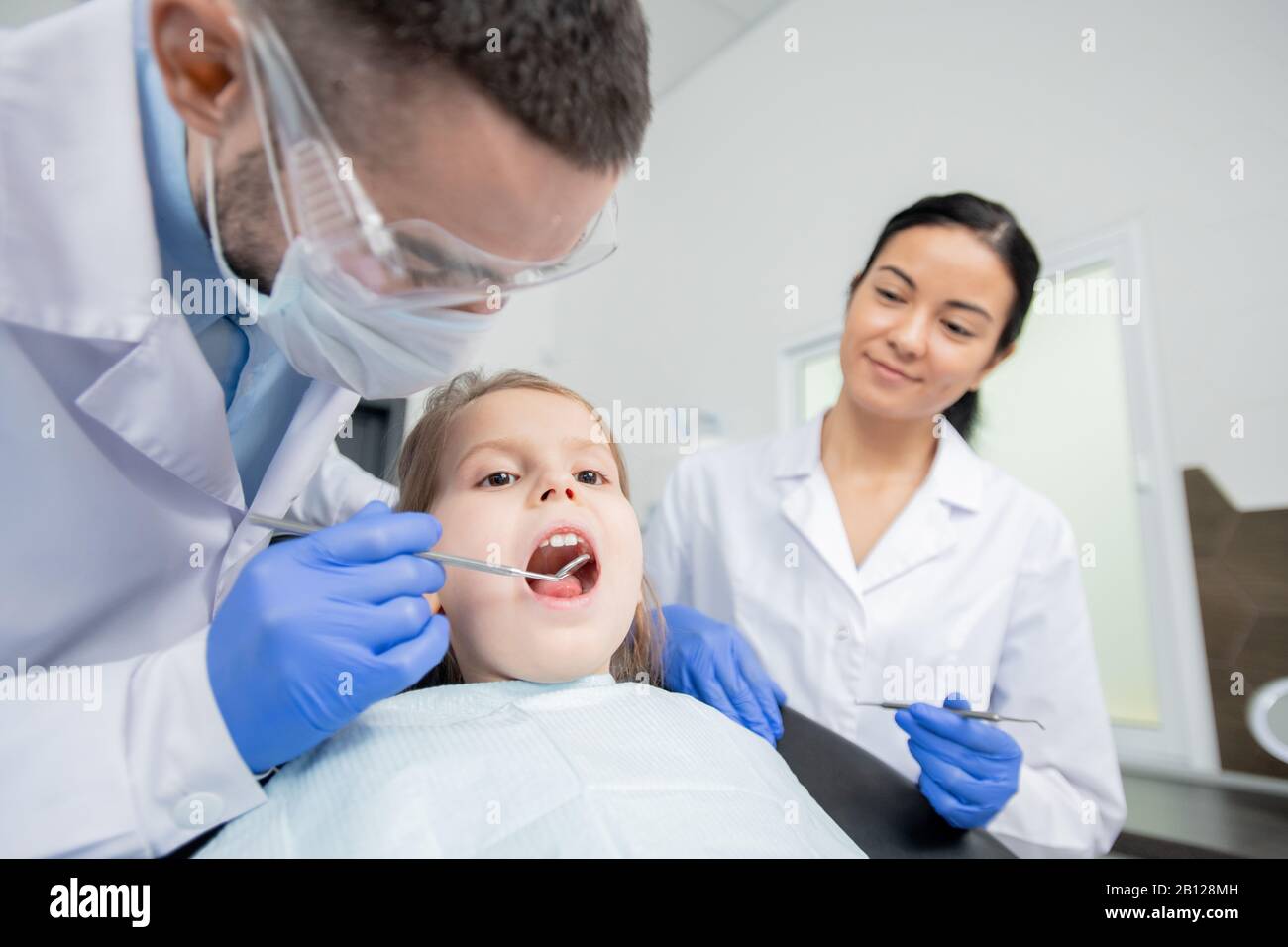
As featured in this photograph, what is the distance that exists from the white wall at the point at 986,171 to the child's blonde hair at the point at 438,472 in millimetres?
313

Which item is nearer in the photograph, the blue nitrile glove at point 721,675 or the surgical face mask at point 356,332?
the surgical face mask at point 356,332

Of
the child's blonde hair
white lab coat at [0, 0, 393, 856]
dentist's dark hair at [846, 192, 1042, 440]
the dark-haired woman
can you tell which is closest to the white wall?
the child's blonde hair

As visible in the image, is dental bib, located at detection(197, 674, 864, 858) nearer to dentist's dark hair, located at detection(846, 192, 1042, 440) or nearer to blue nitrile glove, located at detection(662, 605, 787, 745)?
blue nitrile glove, located at detection(662, 605, 787, 745)

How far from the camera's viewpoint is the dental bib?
2.34 ft

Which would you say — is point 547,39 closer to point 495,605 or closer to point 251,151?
point 251,151

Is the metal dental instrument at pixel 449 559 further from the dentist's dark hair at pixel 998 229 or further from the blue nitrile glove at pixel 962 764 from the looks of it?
the dentist's dark hair at pixel 998 229

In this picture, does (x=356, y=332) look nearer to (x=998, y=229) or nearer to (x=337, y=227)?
(x=337, y=227)

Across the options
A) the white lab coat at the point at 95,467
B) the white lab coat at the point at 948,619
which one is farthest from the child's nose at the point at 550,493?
the white lab coat at the point at 948,619

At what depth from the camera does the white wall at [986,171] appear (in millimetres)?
1823

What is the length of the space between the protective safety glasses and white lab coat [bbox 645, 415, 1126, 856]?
1.06 m

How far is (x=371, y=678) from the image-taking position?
76cm

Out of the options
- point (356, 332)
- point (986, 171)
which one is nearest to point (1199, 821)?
point (986, 171)

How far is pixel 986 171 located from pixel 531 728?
2108 mm

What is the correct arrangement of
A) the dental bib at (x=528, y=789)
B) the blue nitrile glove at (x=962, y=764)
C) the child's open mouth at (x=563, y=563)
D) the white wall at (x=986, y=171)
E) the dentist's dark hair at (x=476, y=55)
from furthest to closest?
the white wall at (x=986, y=171)
the blue nitrile glove at (x=962, y=764)
the child's open mouth at (x=563, y=563)
the dental bib at (x=528, y=789)
the dentist's dark hair at (x=476, y=55)
